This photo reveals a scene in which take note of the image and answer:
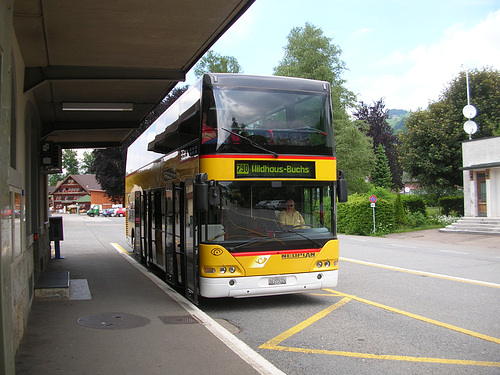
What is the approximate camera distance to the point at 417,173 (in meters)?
43.8

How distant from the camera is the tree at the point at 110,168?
51.2m

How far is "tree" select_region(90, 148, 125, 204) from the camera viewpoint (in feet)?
168

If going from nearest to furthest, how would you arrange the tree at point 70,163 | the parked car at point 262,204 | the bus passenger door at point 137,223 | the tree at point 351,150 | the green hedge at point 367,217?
the parked car at point 262,204 → the bus passenger door at point 137,223 → the green hedge at point 367,217 → the tree at point 351,150 → the tree at point 70,163

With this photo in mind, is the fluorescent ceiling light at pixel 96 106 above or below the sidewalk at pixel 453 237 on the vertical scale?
above

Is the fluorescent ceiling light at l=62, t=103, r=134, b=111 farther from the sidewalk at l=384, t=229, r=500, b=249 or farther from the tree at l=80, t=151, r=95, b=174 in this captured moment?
the tree at l=80, t=151, r=95, b=174

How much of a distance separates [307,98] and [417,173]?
1490 inches

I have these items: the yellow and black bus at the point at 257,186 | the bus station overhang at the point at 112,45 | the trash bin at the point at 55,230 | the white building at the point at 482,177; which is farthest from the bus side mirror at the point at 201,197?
the white building at the point at 482,177

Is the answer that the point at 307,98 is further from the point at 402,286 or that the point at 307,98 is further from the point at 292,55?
the point at 292,55

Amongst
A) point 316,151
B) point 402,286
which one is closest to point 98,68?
point 316,151

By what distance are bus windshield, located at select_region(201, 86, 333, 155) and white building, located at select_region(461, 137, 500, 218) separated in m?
22.3

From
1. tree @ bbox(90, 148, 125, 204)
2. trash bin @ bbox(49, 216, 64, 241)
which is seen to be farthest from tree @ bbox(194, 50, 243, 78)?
trash bin @ bbox(49, 216, 64, 241)

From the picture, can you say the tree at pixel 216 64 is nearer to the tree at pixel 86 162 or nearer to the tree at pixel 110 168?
the tree at pixel 110 168

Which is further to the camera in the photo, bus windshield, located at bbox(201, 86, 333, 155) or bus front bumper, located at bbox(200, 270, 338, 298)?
bus windshield, located at bbox(201, 86, 333, 155)

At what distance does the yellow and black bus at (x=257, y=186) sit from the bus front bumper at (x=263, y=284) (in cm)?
2
